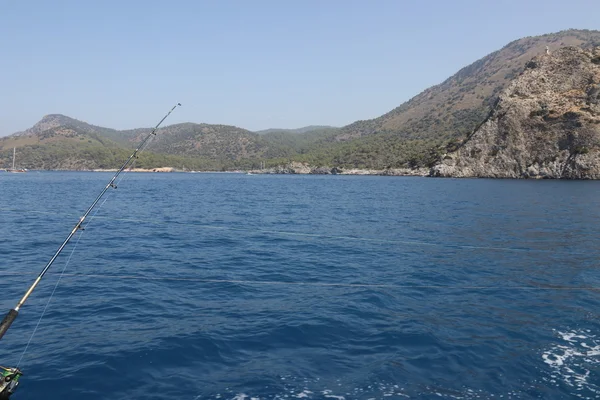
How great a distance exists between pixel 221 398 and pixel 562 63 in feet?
508

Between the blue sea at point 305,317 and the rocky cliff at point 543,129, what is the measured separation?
10136 cm

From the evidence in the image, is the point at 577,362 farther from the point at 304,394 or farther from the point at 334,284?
the point at 334,284

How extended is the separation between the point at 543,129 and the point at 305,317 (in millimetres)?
126632

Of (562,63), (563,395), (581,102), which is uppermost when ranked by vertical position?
(562,63)

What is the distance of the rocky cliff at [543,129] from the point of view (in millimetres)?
110062

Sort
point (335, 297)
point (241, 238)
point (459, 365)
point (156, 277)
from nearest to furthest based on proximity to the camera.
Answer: point (459, 365) → point (335, 297) → point (156, 277) → point (241, 238)

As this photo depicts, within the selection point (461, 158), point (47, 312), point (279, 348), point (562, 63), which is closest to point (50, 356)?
point (47, 312)

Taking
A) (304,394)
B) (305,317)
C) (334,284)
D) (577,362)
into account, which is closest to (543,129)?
(334,284)

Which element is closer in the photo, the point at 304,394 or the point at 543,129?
the point at 304,394

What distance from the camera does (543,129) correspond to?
118 m

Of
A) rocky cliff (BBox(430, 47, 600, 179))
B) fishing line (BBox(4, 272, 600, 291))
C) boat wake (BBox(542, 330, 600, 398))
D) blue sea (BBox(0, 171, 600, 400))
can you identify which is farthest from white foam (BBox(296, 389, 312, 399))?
rocky cliff (BBox(430, 47, 600, 179))

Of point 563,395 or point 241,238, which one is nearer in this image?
point 563,395

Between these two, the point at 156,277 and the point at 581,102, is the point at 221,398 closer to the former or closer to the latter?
the point at 156,277

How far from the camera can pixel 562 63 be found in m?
132
